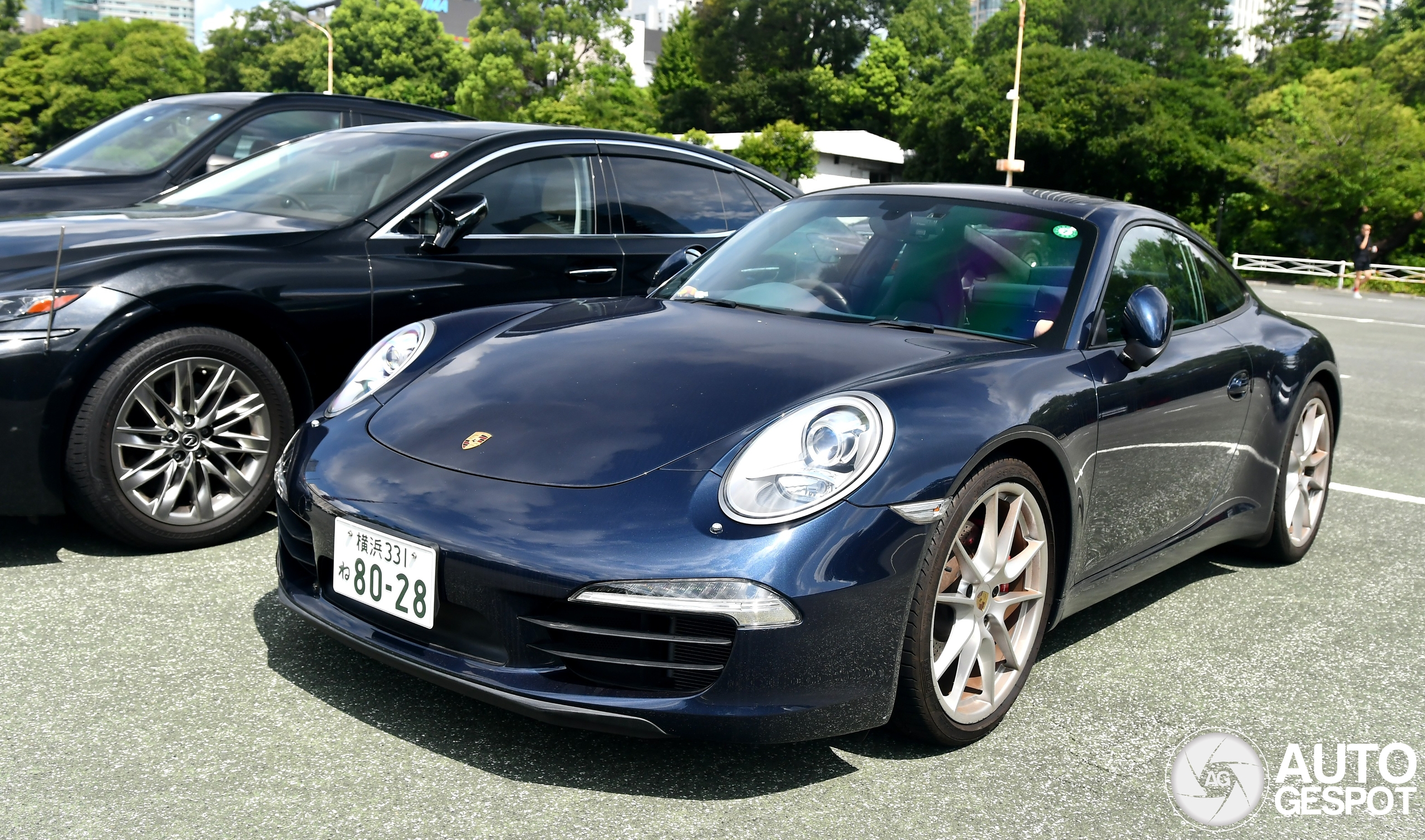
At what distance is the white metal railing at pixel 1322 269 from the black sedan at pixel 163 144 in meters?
29.0

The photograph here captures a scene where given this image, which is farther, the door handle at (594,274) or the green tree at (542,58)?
the green tree at (542,58)

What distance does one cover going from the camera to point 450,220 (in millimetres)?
4793

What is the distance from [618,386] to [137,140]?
18.9 feet

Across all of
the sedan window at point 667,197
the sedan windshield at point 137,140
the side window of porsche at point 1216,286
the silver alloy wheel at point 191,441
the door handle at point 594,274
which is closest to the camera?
the silver alloy wheel at point 191,441

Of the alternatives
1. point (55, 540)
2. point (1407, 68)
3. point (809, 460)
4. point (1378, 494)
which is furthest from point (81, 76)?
point (809, 460)

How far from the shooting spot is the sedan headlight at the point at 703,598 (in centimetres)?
248

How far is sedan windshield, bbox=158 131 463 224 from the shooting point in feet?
16.1

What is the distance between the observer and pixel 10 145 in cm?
7019

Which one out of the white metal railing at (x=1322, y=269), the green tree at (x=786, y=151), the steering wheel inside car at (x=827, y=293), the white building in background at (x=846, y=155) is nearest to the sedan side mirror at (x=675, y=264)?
the steering wheel inside car at (x=827, y=293)

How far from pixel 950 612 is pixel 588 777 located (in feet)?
3.03

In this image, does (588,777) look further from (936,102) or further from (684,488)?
(936,102)

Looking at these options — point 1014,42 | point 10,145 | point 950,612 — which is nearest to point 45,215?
point 950,612

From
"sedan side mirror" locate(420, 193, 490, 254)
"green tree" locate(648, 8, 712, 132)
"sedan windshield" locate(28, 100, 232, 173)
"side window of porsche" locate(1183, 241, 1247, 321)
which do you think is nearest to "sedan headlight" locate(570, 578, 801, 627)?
"side window of porsche" locate(1183, 241, 1247, 321)

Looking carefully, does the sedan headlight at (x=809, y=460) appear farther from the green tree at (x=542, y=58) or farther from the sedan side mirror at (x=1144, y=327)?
the green tree at (x=542, y=58)
